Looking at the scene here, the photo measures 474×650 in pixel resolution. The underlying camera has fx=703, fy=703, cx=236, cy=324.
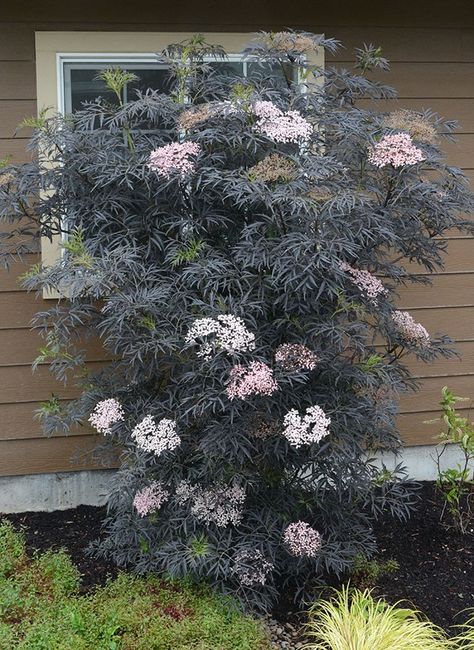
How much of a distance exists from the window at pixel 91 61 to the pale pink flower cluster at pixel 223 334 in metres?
1.30

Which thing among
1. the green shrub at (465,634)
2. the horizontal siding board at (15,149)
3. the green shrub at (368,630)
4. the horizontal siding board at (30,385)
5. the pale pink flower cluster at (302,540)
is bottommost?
the green shrub at (465,634)

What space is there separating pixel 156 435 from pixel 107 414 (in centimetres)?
26

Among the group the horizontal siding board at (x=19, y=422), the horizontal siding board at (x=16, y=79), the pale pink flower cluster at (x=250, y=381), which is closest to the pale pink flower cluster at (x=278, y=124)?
the pale pink flower cluster at (x=250, y=381)

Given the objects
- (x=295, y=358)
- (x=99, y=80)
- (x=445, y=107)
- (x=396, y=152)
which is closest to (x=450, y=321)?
(x=445, y=107)

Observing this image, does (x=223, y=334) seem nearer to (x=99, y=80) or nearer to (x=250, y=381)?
(x=250, y=381)

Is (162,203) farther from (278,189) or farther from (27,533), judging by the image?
(27,533)

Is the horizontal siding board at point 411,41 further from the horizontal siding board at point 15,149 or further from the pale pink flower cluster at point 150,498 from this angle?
the pale pink flower cluster at point 150,498

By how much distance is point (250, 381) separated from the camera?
8.29ft

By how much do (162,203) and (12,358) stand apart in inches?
55.8

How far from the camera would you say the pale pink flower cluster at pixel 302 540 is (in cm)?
283

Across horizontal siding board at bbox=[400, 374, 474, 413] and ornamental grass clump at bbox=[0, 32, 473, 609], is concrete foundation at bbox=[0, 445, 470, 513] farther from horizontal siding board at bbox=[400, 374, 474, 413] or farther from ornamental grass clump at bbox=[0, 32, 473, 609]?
ornamental grass clump at bbox=[0, 32, 473, 609]

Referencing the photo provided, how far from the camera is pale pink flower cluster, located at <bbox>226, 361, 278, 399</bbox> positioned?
2520 mm

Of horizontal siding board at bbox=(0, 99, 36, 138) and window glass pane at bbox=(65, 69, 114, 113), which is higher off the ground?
window glass pane at bbox=(65, 69, 114, 113)

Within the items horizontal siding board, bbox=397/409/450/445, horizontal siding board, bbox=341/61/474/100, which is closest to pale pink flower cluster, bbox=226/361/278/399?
horizontal siding board, bbox=397/409/450/445
